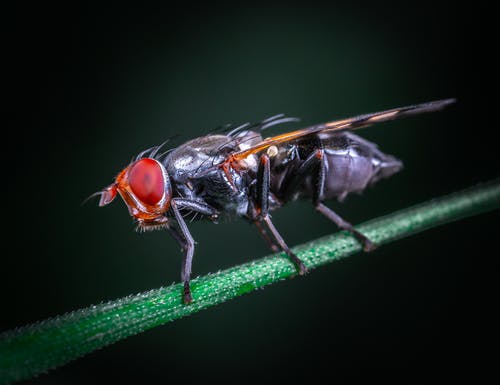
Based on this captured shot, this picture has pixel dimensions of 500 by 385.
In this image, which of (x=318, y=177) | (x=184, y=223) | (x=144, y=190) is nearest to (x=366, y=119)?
(x=318, y=177)

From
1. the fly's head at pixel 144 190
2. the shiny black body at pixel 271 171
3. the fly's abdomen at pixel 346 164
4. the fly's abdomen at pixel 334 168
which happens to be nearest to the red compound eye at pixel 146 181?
the fly's head at pixel 144 190

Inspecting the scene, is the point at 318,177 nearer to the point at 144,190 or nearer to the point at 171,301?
the point at 144,190

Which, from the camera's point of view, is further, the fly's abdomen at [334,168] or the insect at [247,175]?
the fly's abdomen at [334,168]

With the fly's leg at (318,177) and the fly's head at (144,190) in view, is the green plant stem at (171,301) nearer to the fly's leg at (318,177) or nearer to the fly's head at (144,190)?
the fly's leg at (318,177)

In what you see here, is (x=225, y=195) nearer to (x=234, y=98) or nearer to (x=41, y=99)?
(x=234, y=98)

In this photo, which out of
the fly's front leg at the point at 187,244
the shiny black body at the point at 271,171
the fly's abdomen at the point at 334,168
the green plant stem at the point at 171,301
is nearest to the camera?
the green plant stem at the point at 171,301

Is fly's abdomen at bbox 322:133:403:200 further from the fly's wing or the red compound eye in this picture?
the red compound eye

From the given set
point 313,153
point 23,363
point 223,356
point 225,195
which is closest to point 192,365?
point 223,356

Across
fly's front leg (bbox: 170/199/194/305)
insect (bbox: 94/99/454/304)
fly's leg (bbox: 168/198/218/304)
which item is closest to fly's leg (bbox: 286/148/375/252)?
insect (bbox: 94/99/454/304)
